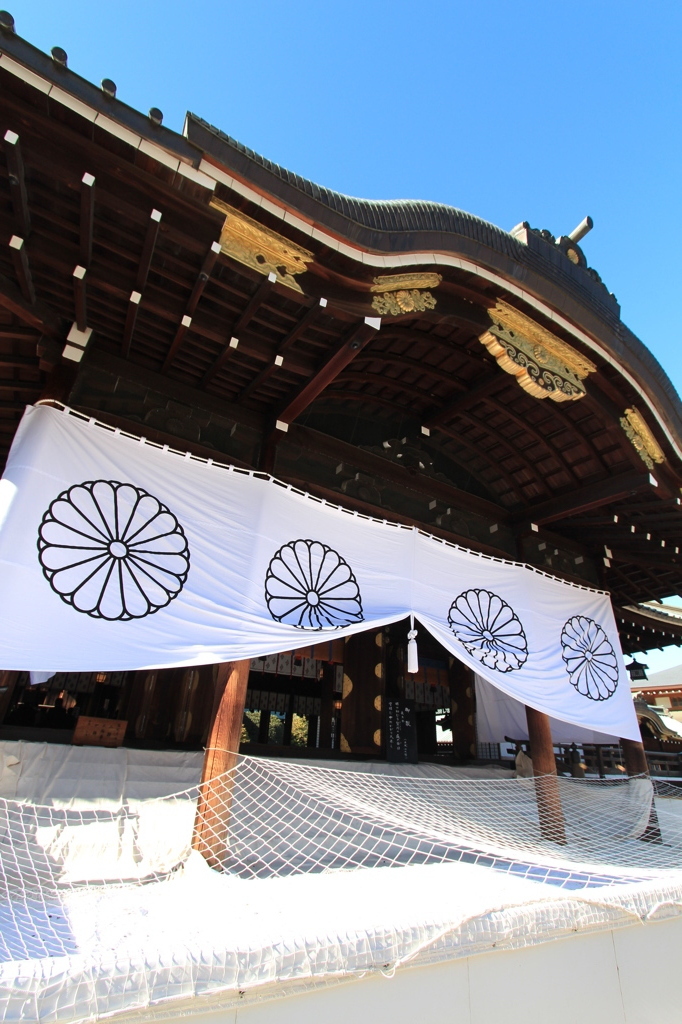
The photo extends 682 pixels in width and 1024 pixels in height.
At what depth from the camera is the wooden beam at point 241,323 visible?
4292mm

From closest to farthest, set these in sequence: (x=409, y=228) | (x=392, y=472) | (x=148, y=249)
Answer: (x=148, y=249) < (x=409, y=228) < (x=392, y=472)

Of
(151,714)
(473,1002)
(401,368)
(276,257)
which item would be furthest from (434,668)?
(276,257)

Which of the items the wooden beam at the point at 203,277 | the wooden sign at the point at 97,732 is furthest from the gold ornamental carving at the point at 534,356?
the wooden sign at the point at 97,732

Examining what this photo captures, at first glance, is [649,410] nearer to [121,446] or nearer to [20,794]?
[121,446]

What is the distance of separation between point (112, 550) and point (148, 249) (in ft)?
7.57

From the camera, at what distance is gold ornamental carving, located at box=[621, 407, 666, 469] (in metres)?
6.22

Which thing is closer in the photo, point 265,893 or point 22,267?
point 265,893

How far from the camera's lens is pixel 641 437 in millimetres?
6277

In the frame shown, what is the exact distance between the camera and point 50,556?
12.7ft

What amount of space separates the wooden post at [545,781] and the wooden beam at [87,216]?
21.6 ft

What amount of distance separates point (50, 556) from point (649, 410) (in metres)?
6.40

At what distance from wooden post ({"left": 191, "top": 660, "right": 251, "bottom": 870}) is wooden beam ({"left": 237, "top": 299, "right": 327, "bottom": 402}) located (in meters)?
2.72

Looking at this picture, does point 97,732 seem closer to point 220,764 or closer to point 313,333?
point 220,764

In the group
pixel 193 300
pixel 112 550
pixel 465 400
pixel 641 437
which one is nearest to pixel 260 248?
pixel 193 300
